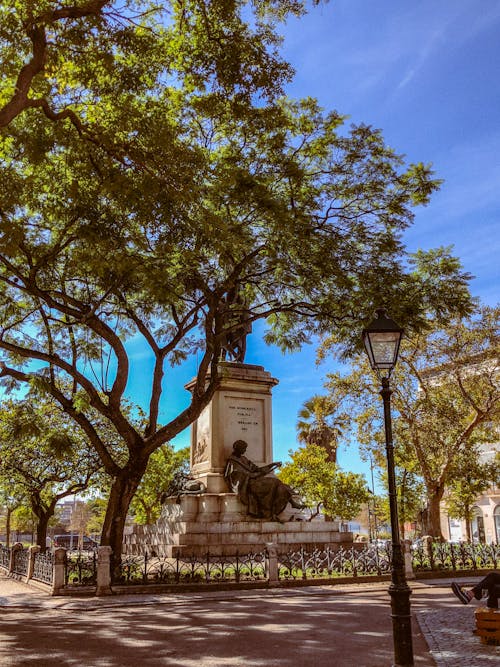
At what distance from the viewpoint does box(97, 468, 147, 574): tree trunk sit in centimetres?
1586

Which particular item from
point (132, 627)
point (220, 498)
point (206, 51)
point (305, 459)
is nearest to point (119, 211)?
point (206, 51)

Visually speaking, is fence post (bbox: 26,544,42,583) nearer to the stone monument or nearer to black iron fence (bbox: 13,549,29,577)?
black iron fence (bbox: 13,549,29,577)

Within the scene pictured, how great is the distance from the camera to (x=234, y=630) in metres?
9.59

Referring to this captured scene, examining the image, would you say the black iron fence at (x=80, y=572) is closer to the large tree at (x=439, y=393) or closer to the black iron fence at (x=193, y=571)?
the black iron fence at (x=193, y=571)

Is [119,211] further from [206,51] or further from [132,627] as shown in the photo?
[132,627]

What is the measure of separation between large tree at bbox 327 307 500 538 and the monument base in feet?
28.1

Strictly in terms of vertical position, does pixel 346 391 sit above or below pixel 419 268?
below

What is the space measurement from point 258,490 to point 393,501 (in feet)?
39.3

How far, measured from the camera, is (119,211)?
13.4m

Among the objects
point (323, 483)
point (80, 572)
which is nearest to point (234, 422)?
point (80, 572)

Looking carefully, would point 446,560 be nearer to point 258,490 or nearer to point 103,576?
point 258,490

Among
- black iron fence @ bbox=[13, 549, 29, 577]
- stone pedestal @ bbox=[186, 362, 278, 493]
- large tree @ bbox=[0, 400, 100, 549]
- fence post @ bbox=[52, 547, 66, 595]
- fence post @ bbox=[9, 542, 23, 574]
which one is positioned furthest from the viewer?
large tree @ bbox=[0, 400, 100, 549]

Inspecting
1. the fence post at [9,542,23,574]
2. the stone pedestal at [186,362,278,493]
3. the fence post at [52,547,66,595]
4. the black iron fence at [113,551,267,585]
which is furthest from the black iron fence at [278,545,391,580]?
the fence post at [9,542,23,574]

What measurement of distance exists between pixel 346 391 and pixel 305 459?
1455 centimetres
